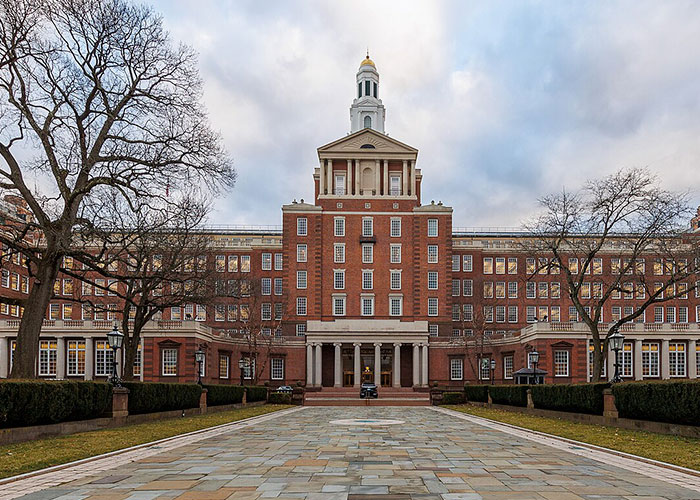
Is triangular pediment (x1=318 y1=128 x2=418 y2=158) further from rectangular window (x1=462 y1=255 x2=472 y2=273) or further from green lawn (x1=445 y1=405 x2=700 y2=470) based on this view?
green lawn (x1=445 y1=405 x2=700 y2=470)

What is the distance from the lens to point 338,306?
79.1 metres

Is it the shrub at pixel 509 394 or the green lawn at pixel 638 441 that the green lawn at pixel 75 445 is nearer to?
the green lawn at pixel 638 441

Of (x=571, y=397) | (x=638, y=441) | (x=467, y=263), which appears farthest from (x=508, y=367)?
(x=638, y=441)

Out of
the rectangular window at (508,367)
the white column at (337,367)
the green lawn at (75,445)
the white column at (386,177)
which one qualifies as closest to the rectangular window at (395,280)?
the white column at (386,177)

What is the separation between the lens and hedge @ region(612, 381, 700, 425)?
65.4 ft

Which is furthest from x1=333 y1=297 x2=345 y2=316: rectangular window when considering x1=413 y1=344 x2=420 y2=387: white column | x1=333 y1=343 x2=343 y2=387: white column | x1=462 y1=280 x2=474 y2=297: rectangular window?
x1=462 y1=280 x2=474 y2=297: rectangular window

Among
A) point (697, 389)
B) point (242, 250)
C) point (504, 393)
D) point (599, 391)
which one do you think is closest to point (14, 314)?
point (242, 250)

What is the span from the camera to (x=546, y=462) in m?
14.7

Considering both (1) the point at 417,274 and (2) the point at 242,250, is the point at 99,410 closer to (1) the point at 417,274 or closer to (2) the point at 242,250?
(1) the point at 417,274

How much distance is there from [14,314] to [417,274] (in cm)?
4697

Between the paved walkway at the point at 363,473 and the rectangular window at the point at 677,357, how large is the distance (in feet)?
177

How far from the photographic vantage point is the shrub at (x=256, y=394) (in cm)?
4702

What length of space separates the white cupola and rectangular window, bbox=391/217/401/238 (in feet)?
64.2

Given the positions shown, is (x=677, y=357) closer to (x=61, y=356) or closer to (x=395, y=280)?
(x=395, y=280)
